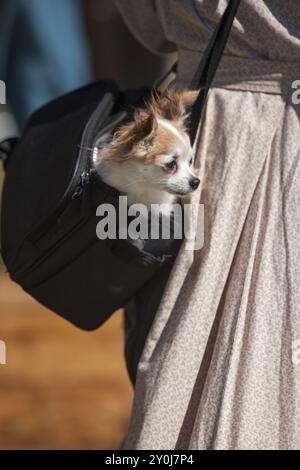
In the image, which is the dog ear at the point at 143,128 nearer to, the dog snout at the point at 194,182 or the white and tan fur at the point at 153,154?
the white and tan fur at the point at 153,154

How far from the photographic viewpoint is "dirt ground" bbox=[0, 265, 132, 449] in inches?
115

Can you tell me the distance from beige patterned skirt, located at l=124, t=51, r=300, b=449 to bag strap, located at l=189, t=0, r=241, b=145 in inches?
1.4

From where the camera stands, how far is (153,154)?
1662mm

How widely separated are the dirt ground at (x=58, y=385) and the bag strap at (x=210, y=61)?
1.63 metres

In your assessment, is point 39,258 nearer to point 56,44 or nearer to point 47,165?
point 47,165

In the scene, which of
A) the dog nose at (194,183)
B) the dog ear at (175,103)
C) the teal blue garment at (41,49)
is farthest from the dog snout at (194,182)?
the teal blue garment at (41,49)

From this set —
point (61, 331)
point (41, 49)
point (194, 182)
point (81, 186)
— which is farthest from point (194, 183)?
point (61, 331)

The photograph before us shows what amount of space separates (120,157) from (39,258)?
9.9 inches

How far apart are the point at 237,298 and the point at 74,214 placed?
1.10 ft

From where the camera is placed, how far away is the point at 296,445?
4.64 ft

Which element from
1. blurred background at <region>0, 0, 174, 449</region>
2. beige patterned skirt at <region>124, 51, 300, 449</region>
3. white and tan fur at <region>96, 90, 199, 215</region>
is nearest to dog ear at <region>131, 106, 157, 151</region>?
white and tan fur at <region>96, 90, 199, 215</region>

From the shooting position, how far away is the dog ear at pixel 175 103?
155 centimetres

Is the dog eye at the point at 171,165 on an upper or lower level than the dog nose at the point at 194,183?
lower

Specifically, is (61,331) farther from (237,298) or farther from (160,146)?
(237,298)
